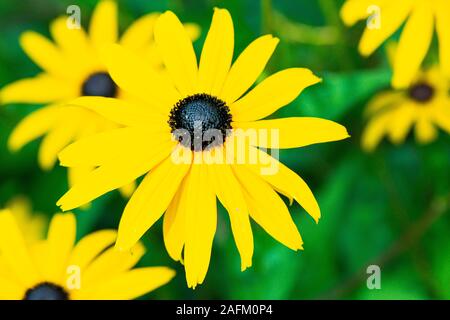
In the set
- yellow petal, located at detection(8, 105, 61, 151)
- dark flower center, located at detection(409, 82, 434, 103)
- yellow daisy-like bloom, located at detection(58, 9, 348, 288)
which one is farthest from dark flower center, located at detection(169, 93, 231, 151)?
dark flower center, located at detection(409, 82, 434, 103)

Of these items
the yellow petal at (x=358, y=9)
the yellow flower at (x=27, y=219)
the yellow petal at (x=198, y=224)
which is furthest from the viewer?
the yellow flower at (x=27, y=219)

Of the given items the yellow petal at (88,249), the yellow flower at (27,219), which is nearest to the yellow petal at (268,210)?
the yellow petal at (88,249)

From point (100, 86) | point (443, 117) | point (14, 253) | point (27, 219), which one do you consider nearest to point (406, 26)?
point (443, 117)

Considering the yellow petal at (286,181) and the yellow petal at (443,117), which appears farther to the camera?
the yellow petal at (443,117)

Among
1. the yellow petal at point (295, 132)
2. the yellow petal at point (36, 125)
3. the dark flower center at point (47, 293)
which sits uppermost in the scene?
the yellow petal at point (36, 125)

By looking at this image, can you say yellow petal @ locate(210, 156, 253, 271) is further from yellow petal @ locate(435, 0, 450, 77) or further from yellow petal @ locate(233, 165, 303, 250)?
yellow petal @ locate(435, 0, 450, 77)

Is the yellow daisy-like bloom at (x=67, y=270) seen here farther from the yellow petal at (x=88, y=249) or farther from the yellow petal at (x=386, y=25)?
the yellow petal at (x=386, y=25)

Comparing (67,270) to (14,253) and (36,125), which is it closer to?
(14,253)
